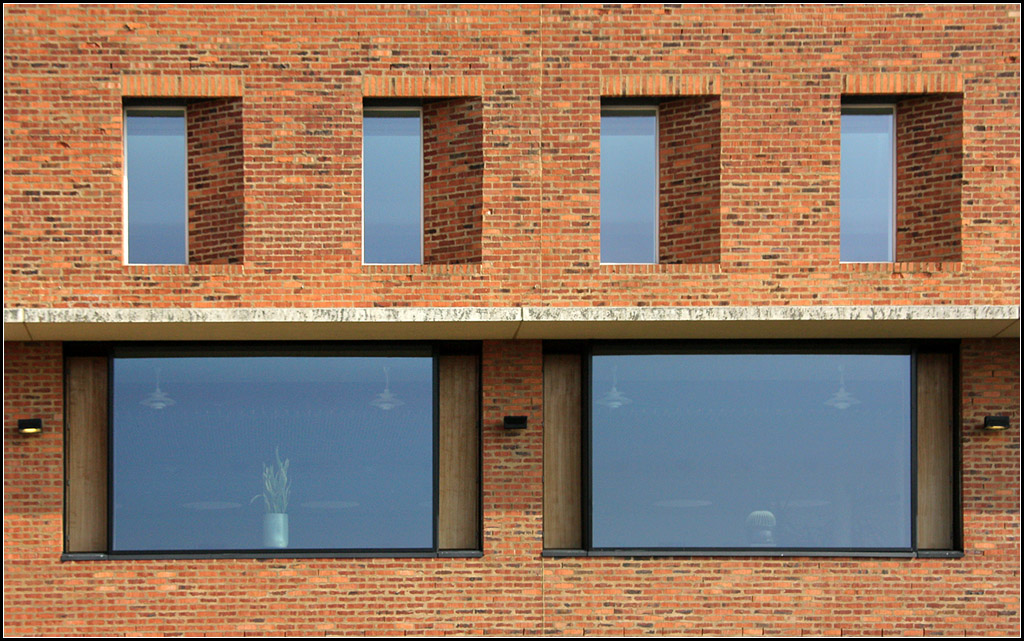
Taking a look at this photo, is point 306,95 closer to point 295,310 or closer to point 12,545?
point 295,310

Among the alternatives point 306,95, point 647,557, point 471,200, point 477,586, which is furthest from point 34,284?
point 647,557

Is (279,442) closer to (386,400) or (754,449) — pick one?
(386,400)

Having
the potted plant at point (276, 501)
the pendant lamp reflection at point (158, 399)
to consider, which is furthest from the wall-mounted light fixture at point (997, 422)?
the pendant lamp reflection at point (158, 399)

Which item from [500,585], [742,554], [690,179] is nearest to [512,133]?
[690,179]

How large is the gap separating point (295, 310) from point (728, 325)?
16.7ft

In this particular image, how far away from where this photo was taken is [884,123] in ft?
40.7

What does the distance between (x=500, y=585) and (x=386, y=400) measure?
268 centimetres

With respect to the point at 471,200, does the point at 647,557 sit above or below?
below

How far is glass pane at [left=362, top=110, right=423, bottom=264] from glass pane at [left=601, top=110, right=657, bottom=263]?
2360 mm

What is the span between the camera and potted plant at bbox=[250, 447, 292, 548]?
1206 cm

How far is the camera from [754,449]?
12273 millimetres

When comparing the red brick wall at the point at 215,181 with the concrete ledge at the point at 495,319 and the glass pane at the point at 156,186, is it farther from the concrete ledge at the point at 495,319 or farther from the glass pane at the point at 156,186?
the concrete ledge at the point at 495,319

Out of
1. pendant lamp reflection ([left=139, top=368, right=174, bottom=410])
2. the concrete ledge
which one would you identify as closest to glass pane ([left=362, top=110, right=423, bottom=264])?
the concrete ledge

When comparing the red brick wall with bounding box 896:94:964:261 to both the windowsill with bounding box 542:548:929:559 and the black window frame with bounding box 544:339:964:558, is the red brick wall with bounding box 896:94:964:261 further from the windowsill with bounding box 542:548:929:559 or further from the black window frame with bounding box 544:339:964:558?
the windowsill with bounding box 542:548:929:559
